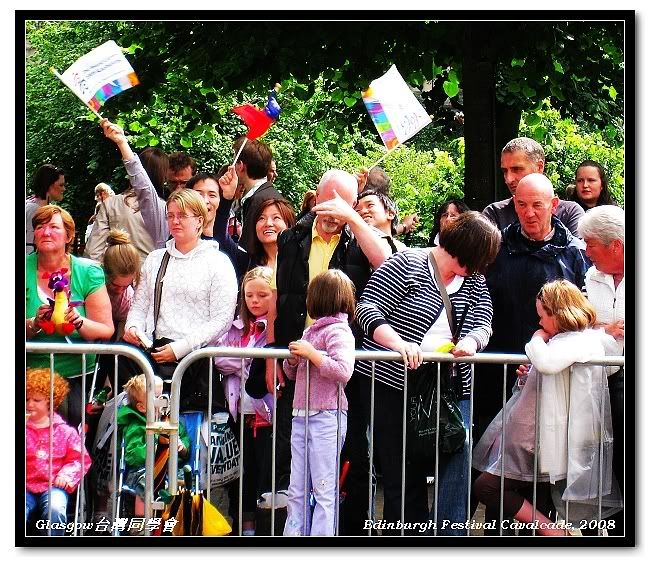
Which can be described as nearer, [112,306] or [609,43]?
[112,306]

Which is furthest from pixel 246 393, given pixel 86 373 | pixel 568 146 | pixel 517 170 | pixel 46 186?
pixel 568 146

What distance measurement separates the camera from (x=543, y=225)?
5930 mm

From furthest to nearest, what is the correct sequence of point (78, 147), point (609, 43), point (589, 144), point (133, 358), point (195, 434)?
point (78, 147) < point (589, 144) < point (609, 43) < point (195, 434) < point (133, 358)

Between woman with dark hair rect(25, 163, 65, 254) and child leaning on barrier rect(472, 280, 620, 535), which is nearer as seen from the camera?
child leaning on barrier rect(472, 280, 620, 535)

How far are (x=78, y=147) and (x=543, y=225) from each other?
1148cm

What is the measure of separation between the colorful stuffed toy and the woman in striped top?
4.66ft

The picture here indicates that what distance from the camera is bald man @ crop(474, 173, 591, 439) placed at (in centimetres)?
589

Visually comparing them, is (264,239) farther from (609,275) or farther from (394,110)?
(609,275)

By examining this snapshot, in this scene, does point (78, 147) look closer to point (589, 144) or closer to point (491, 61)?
point (589, 144)

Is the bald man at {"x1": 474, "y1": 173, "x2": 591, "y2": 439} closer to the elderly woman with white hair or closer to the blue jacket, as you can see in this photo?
the blue jacket

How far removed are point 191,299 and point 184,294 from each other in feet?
0.14

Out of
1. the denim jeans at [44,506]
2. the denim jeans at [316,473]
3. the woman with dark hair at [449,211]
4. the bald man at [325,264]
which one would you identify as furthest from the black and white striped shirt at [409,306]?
the woman with dark hair at [449,211]

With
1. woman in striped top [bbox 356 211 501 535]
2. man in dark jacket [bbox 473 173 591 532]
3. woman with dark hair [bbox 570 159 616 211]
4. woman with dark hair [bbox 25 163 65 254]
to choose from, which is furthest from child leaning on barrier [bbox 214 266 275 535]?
woman with dark hair [bbox 570 159 616 211]

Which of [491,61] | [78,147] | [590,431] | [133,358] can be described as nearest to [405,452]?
[590,431]
